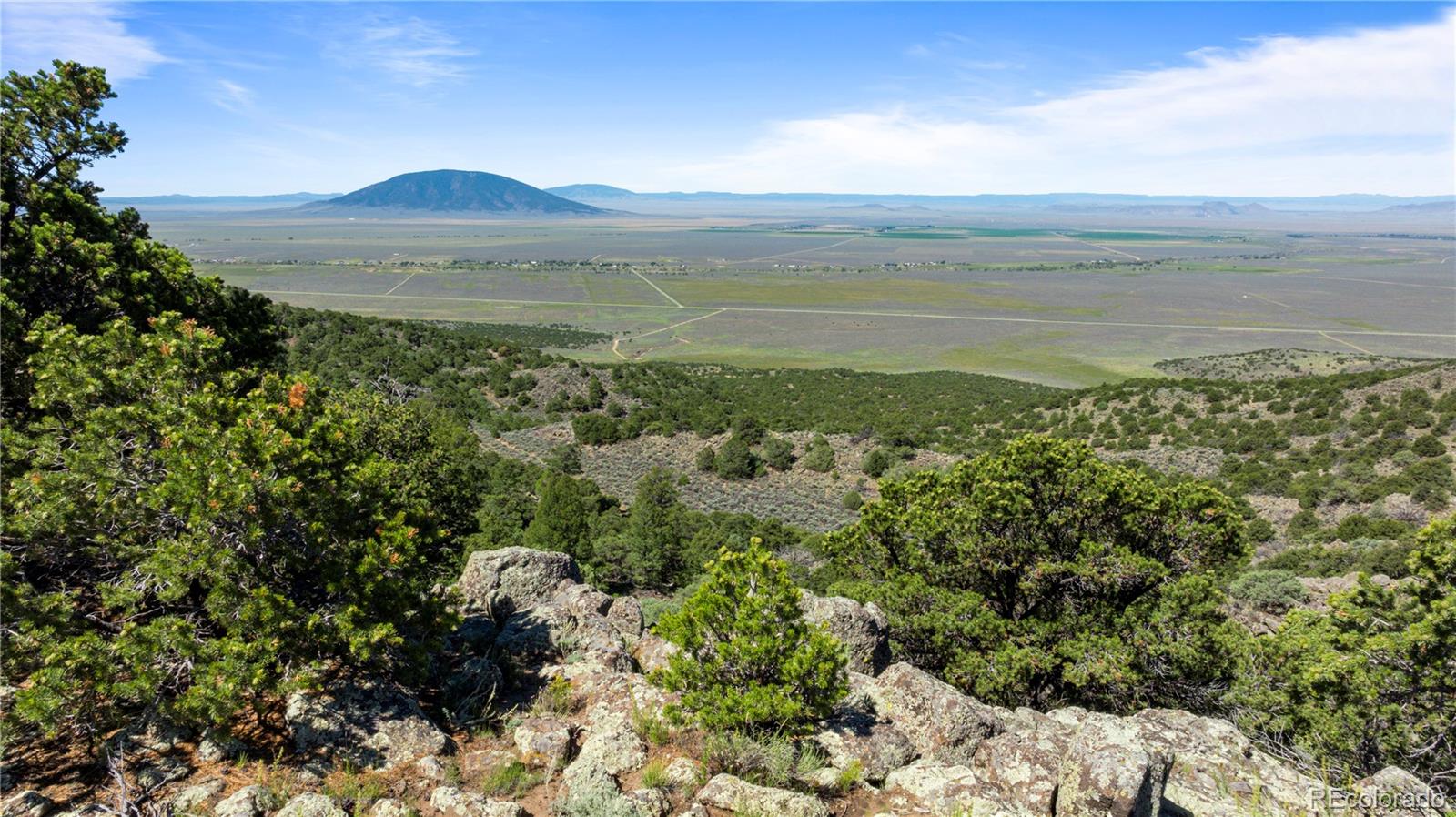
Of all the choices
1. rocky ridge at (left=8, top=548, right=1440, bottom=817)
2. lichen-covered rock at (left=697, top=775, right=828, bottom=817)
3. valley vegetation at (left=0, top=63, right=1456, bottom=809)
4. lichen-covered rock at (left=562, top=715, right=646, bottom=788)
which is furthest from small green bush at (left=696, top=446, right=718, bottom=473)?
lichen-covered rock at (left=697, top=775, right=828, bottom=817)

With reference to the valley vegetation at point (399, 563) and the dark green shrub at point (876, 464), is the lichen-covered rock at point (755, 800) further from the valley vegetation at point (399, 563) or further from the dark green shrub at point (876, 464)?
the dark green shrub at point (876, 464)

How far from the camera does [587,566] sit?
23375mm

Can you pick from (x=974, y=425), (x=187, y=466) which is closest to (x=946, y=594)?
(x=187, y=466)

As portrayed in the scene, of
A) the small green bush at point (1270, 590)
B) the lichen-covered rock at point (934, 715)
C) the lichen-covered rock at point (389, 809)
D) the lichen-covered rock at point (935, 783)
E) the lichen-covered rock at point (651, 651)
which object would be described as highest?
the lichen-covered rock at point (389, 809)

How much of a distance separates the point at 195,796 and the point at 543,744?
359 centimetres

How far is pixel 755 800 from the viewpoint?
7945 millimetres

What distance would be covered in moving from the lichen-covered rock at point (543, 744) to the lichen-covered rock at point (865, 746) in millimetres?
3237

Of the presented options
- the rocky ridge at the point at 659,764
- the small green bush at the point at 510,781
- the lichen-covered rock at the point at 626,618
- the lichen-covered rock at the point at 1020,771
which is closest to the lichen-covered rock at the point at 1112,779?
the rocky ridge at the point at 659,764

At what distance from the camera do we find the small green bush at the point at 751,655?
28.3 feet

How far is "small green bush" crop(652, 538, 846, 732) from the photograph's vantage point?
339 inches

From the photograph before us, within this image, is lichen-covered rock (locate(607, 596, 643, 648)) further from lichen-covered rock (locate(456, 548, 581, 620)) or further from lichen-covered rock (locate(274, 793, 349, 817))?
lichen-covered rock (locate(274, 793, 349, 817))

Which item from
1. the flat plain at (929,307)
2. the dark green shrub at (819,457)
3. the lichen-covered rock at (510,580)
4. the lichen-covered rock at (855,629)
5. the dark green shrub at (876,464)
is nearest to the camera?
the lichen-covered rock at (855,629)

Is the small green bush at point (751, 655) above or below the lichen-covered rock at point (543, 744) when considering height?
above

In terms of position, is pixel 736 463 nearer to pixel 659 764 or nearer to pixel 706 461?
pixel 706 461
